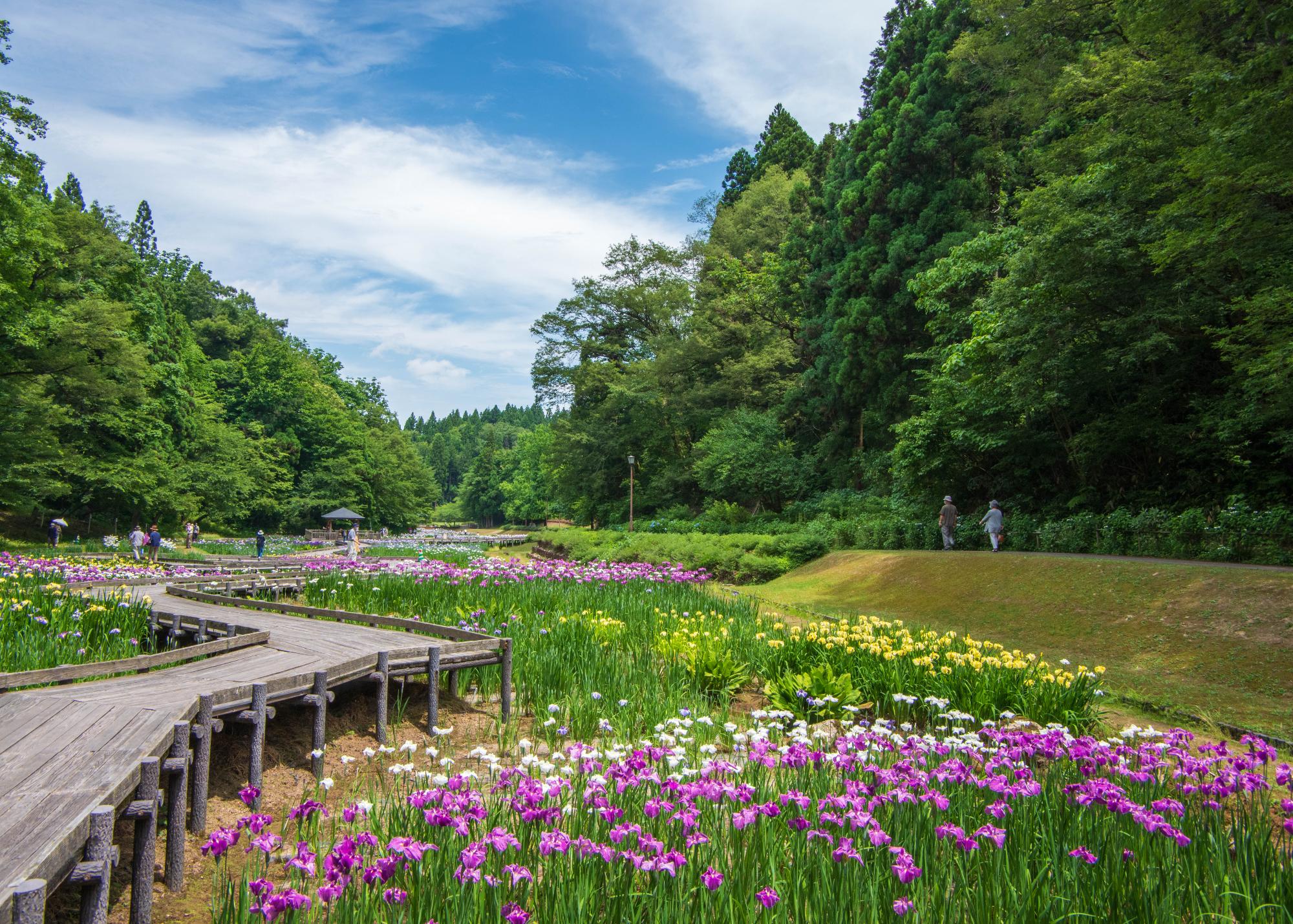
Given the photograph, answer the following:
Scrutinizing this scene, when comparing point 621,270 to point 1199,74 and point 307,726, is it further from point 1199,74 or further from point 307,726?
point 307,726

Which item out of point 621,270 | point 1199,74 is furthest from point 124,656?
point 621,270

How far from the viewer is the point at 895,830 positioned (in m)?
3.17

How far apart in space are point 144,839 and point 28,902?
123cm

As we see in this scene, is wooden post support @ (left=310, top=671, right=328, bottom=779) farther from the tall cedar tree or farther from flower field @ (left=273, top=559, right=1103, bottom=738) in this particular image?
the tall cedar tree

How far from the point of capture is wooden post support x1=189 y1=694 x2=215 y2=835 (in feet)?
13.4

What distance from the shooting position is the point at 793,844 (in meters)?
2.96

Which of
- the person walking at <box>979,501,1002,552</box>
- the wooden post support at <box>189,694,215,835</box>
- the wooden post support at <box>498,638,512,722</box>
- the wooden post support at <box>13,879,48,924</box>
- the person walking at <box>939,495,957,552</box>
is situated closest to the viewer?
the wooden post support at <box>13,879,48,924</box>

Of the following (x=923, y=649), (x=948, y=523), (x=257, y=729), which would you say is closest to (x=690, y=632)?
(x=923, y=649)

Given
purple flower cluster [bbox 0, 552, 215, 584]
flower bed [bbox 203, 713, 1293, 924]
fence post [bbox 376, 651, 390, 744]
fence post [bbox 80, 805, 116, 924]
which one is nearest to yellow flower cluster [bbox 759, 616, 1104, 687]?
flower bed [bbox 203, 713, 1293, 924]

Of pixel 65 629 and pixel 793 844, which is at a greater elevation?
pixel 65 629

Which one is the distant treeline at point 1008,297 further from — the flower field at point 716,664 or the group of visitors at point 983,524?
the flower field at point 716,664

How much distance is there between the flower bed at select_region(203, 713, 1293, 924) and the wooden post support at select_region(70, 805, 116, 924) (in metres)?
0.38

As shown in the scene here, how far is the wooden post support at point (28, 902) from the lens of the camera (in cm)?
204

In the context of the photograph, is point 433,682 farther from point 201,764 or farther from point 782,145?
point 782,145
